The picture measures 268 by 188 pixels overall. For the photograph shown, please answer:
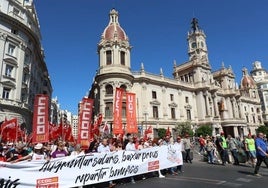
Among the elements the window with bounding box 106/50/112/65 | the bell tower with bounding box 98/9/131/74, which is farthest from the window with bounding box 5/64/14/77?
the window with bounding box 106/50/112/65

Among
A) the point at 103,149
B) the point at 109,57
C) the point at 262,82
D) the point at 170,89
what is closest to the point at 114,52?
the point at 109,57

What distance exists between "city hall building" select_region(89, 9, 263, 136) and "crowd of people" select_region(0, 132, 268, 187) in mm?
22680

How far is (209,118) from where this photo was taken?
Result: 50094 millimetres

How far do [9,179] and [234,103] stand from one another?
208ft

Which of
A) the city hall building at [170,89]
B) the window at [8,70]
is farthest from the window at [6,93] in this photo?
the city hall building at [170,89]

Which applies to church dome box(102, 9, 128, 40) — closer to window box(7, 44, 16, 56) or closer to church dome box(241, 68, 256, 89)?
window box(7, 44, 16, 56)

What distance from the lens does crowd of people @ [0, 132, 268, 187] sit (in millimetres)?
8914

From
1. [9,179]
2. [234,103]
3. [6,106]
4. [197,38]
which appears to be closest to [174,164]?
[9,179]

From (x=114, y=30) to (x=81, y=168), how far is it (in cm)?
3702

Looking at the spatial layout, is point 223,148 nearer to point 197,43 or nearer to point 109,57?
point 109,57

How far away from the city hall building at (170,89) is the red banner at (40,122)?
2584 cm

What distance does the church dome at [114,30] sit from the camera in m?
41.2

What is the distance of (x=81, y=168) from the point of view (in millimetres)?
8008

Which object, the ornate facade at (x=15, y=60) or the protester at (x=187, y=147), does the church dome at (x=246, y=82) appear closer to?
the ornate facade at (x=15, y=60)
